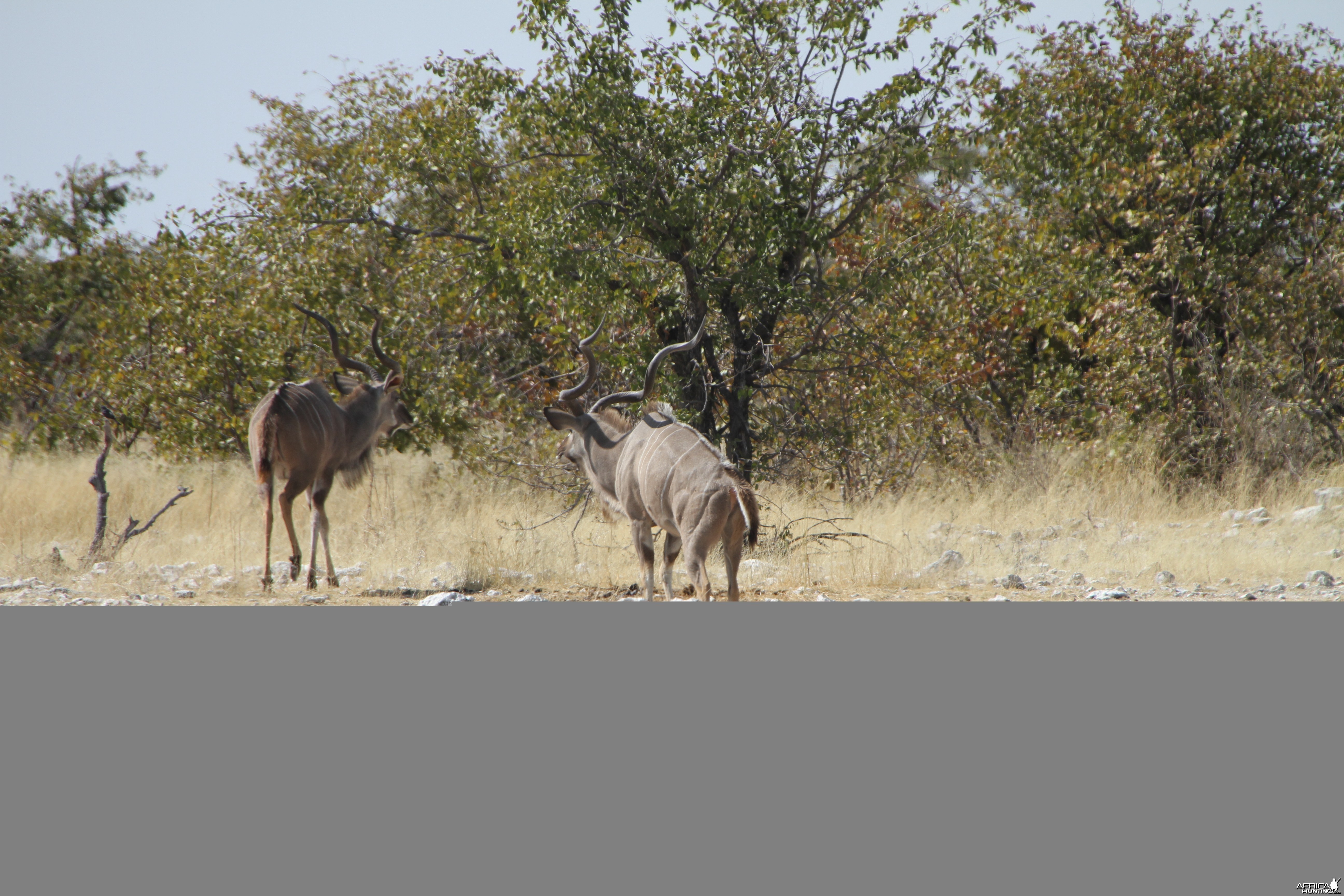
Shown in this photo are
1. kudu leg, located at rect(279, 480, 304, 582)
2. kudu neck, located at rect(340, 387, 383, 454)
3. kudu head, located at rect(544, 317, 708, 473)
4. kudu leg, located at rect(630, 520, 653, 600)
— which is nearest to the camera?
kudu leg, located at rect(630, 520, 653, 600)

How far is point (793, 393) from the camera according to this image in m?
9.35

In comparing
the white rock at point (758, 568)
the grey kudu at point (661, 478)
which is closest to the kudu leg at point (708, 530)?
the grey kudu at point (661, 478)

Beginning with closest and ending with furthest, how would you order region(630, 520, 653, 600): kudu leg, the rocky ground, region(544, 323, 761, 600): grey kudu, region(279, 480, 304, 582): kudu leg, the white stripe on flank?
the white stripe on flank, region(544, 323, 761, 600): grey kudu, region(630, 520, 653, 600): kudu leg, the rocky ground, region(279, 480, 304, 582): kudu leg

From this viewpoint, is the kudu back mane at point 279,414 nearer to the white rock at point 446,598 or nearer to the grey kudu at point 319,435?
the grey kudu at point 319,435

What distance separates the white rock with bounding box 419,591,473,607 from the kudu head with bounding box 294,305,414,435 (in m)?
2.17

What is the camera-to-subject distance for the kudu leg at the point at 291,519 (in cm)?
754

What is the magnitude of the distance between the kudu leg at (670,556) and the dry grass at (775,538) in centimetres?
82

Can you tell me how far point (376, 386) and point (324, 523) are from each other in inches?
60.6

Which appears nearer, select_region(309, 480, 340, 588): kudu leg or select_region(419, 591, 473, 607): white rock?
select_region(419, 591, 473, 607): white rock

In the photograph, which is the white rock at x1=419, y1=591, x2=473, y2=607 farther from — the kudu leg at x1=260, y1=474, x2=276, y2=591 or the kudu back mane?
the kudu back mane

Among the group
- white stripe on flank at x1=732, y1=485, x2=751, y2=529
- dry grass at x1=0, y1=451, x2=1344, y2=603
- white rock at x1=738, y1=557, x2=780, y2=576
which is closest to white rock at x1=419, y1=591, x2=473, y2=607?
dry grass at x1=0, y1=451, x2=1344, y2=603

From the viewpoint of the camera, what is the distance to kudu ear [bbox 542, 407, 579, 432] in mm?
7320

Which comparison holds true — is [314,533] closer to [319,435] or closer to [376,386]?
[319,435]

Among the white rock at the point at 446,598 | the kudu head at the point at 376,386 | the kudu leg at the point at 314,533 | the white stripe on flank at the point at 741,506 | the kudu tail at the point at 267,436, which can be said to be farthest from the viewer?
the kudu head at the point at 376,386
